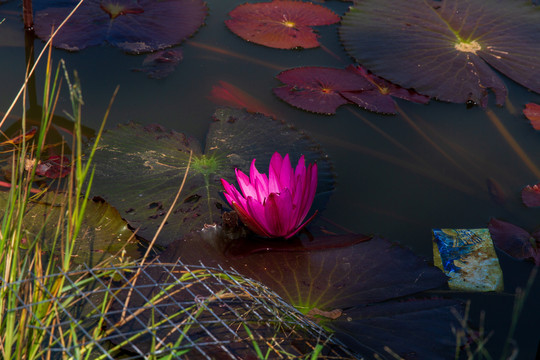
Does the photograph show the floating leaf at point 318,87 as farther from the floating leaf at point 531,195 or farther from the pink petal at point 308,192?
the floating leaf at point 531,195

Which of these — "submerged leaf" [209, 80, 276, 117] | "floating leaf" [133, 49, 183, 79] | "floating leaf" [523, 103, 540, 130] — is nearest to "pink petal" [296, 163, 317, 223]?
"submerged leaf" [209, 80, 276, 117]

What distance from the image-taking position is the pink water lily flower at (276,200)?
192 cm

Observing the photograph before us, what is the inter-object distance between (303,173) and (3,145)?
1.32 m

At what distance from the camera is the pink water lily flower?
6.30ft

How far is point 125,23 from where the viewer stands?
3.13 meters

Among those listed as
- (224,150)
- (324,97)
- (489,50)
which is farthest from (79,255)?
(489,50)

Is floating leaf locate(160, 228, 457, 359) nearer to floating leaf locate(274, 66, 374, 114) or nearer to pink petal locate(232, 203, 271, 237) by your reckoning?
pink petal locate(232, 203, 271, 237)

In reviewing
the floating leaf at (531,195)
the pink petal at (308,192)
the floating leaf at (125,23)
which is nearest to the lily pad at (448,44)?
the floating leaf at (531,195)

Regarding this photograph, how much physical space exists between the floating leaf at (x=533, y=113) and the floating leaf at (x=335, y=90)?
0.49m

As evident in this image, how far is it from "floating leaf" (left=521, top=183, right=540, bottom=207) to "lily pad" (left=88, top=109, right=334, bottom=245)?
0.79 metres

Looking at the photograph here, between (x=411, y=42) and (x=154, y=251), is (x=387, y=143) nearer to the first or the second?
(x=411, y=42)

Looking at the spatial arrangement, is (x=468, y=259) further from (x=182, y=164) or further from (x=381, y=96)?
(x=182, y=164)

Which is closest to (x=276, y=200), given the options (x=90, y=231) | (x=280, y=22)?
(x=90, y=231)

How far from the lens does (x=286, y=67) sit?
2.97 meters
